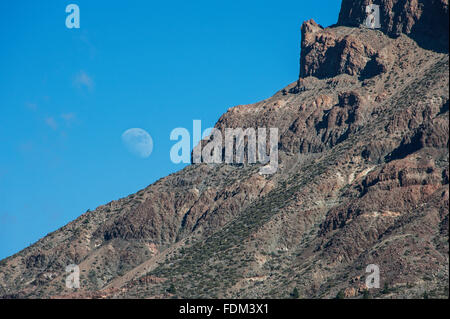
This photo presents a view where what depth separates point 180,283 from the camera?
191 meters

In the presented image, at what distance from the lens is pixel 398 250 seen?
177000 millimetres

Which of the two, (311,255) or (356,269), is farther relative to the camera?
(311,255)

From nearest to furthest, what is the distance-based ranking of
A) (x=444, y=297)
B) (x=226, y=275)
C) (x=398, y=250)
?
(x=444, y=297) → (x=398, y=250) → (x=226, y=275)
